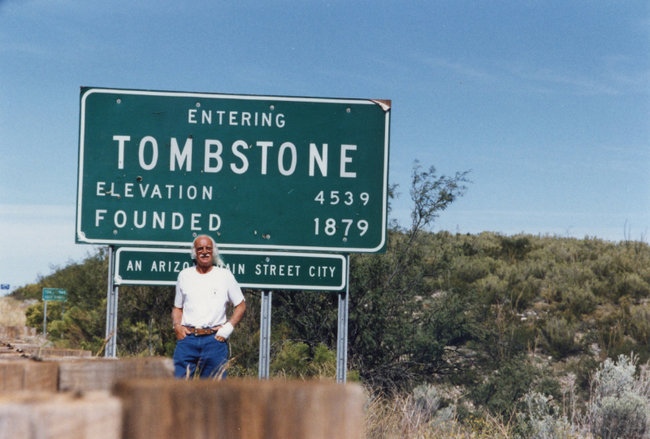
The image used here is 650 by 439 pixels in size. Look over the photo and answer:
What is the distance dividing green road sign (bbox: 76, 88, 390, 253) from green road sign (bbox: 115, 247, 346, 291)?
5.0 inches

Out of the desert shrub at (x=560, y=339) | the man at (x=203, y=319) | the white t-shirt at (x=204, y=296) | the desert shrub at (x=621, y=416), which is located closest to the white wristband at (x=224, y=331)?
the man at (x=203, y=319)

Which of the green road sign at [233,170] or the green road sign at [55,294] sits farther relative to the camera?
the green road sign at [55,294]

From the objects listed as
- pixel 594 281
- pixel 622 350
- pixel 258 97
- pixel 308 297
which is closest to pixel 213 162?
pixel 258 97

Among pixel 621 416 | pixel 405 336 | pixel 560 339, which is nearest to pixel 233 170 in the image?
pixel 621 416

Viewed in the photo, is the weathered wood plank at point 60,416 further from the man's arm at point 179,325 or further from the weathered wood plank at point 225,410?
the man's arm at point 179,325

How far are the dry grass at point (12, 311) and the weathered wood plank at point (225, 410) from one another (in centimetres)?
3305

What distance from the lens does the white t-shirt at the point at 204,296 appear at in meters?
7.10

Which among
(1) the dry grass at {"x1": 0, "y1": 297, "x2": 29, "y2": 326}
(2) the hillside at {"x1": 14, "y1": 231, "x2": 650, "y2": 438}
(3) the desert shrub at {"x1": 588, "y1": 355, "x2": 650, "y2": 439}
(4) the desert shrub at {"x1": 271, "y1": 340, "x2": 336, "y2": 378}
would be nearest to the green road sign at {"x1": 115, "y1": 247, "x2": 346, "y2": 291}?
(2) the hillside at {"x1": 14, "y1": 231, "x2": 650, "y2": 438}

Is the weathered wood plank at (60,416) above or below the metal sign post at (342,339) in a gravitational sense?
above

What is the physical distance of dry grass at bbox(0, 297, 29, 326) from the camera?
34162 mm

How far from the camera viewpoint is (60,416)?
80 centimetres

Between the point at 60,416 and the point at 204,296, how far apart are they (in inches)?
251

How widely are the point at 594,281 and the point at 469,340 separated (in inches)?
533

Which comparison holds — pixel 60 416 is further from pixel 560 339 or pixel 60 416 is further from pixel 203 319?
pixel 560 339
